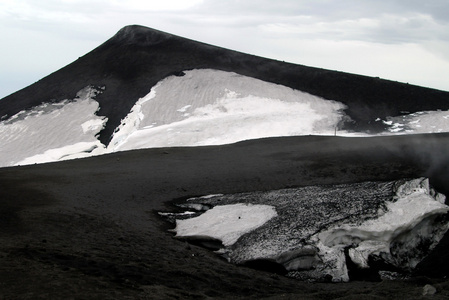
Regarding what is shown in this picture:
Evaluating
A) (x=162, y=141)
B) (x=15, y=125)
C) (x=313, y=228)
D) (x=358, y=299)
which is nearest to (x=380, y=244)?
(x=313, y=228)

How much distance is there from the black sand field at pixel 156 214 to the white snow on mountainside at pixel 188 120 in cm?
397


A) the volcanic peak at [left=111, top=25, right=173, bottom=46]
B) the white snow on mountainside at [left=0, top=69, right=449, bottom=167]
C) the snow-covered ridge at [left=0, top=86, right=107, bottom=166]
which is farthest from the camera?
the volcanic peak at [left=111, top=25, right=173, bottom=46]

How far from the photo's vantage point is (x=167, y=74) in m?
38.9

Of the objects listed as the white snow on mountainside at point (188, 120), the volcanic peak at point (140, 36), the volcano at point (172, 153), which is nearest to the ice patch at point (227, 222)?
the volcano at point (172, 153)

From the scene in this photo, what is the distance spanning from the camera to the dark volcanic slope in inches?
1372

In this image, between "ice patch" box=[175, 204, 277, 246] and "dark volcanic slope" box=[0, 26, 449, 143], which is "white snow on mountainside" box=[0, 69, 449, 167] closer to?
"dark volcanic slope" box=[0, 26, 449, 143]

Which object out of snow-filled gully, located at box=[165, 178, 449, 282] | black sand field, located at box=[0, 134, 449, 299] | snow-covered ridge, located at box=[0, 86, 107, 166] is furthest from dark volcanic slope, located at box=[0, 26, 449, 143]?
snow-filled gully, located at box=[165, 178, 449, 282]

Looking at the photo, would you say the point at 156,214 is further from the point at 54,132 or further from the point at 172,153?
the point at 54,132

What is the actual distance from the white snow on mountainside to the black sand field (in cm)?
397

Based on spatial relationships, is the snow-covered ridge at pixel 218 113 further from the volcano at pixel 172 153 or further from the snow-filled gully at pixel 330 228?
the snow-filled gully at pixel 330 228

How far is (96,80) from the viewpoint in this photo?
1558 inches

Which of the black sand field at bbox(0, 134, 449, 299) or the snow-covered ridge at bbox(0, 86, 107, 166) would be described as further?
the snow-covered ridge at bbox(0, 86, 107, 166)

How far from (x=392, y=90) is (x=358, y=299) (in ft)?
87.1

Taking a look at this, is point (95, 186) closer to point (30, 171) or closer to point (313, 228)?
point (30, 171)
